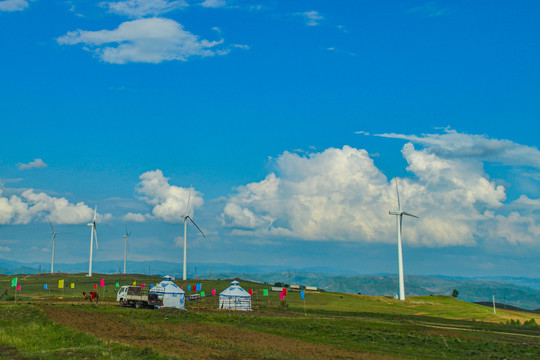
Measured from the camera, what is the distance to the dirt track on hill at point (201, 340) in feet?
137

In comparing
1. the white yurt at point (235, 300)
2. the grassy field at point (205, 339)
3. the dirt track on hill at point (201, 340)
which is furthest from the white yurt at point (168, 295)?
the dirt track on hill at point (201, 340)

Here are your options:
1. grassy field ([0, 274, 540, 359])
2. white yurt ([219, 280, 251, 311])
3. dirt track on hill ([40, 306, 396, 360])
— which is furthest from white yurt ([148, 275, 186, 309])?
dirt track on hill ([40, 306, 396, 360])

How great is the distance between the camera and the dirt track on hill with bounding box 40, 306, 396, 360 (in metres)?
41.6

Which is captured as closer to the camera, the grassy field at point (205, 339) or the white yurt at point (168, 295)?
the grassy field at point (205, 339)

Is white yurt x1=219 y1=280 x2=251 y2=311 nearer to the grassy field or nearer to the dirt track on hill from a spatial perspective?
the grassy field

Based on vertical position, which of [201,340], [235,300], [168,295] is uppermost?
[168,295]

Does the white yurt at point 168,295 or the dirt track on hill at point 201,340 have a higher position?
the white yurt at point 168,295

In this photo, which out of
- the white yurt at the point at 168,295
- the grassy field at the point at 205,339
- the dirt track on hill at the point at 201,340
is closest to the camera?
the grassy field at the point at 205,339

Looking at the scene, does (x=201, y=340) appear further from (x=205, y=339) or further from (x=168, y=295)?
(x=168, y=295)

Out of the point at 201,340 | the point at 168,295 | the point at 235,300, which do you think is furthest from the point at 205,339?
the point at 235,300

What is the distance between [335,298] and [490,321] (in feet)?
164

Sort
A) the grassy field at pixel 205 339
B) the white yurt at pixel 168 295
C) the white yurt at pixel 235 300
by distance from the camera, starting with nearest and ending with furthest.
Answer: the grassy field at pixel 205 339, the white yurt at pixel 168 295, the white yurt at pixel 235 300

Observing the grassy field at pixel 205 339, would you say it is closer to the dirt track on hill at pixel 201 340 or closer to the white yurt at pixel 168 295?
the dirt track on hill at pixel 201 340

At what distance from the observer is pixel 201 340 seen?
48.7m
